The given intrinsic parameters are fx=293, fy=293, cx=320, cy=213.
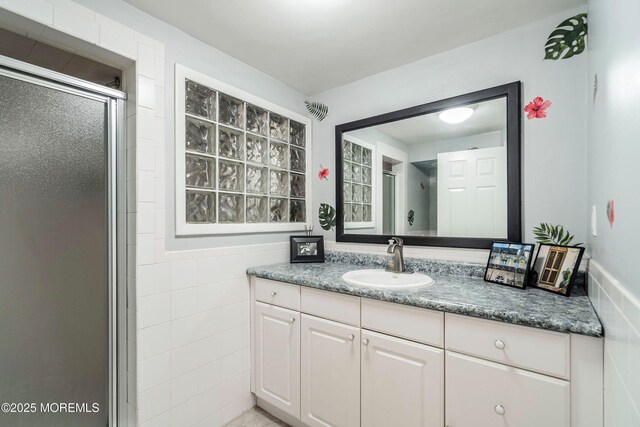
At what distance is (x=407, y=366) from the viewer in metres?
1.28

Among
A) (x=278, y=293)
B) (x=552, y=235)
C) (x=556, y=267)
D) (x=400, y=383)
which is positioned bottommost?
(x=400, y=383)

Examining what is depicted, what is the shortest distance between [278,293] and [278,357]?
0.38 m

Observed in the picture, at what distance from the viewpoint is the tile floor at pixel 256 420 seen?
69.5 inches

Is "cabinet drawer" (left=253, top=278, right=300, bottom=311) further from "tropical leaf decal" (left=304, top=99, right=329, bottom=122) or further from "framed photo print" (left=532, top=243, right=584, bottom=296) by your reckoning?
"tropical leaf decal" (left=304, top=99, right=329, bottom=122)

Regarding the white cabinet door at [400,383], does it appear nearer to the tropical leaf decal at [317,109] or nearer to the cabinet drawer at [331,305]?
the cabinet drawer at [331,305]

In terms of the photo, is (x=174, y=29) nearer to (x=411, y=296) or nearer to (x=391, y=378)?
(x=411, y=296)

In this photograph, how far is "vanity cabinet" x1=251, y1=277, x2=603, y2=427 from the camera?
96 cm

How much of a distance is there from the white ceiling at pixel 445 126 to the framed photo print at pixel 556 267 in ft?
2.28

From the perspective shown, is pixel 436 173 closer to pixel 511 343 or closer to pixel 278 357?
pixel 511 343

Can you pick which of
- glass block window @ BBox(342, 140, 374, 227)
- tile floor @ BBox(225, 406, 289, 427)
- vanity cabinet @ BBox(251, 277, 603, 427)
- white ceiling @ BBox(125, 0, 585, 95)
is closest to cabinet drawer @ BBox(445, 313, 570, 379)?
vanity cabinet @ BBox(251, 277, 603, 427)

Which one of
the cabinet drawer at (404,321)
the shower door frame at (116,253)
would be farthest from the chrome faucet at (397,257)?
the shower door frame at (116,253)

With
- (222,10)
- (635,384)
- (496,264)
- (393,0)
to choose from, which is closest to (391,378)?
(496,264)

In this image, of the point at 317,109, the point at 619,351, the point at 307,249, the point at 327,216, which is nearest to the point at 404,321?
the point at 619,351

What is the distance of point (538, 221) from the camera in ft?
4.94
